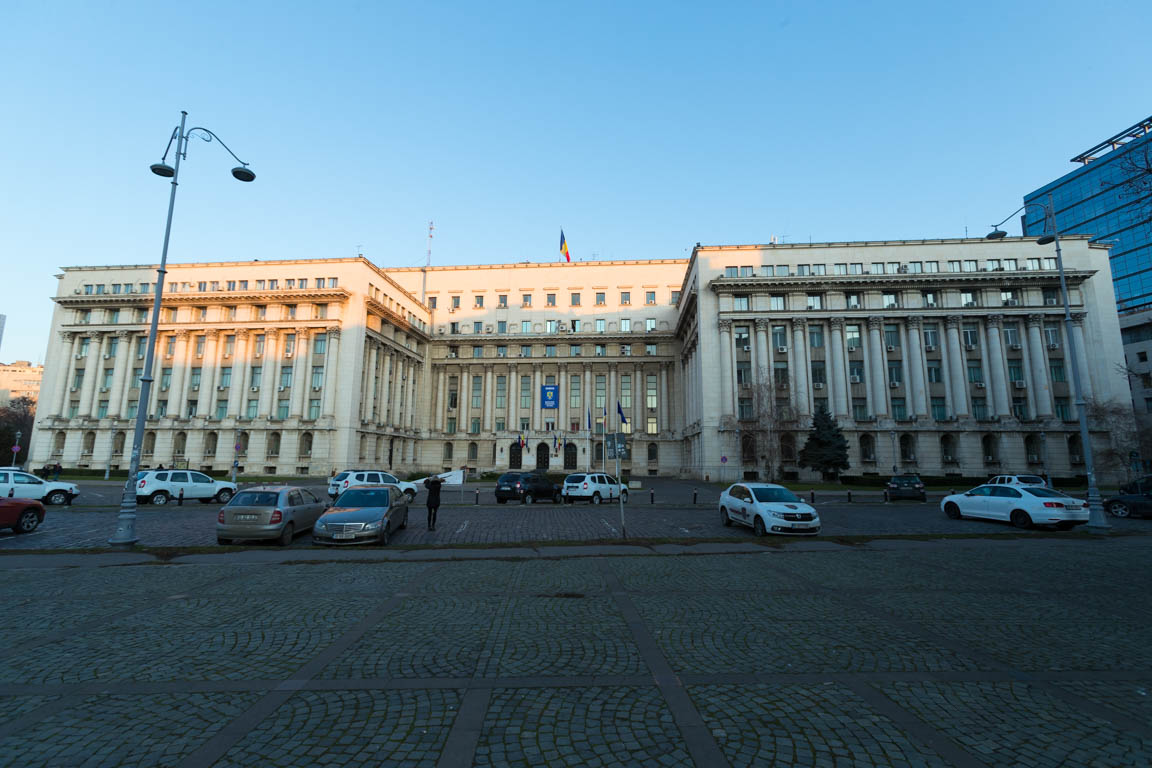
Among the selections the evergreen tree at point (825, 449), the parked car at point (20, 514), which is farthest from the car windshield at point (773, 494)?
the evergreen tree at point (825, 449)

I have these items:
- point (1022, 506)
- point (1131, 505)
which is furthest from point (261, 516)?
point (1131, 505)

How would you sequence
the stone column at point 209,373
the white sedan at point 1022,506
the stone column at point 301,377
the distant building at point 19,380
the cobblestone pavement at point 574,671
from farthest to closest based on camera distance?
the distant building at point 19,380 < the stone column at point 209,373 < the stone column at point 301,377 < the white sedan at point 1022,506 < the cobblestone pavement at point 574,671

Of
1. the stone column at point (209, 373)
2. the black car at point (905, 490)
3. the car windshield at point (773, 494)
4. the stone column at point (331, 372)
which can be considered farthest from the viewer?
the stone column at point (209, 373)

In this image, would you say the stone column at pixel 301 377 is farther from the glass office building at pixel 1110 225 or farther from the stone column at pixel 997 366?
the glass office building at pixel 1110 225

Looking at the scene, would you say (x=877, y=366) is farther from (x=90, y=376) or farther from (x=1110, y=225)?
(x=90, y=376)

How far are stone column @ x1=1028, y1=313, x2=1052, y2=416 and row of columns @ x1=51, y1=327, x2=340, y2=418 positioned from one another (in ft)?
223

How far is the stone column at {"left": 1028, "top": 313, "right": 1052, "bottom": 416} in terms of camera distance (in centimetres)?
4847

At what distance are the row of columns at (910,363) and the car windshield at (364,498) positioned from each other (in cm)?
3909

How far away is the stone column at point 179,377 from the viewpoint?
2226 inches

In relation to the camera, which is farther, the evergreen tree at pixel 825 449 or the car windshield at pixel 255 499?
the evergreen tree at pixel 825 449

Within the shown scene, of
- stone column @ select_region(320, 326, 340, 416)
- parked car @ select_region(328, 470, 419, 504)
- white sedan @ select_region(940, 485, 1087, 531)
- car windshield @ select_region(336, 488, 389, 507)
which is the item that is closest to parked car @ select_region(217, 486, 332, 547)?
car windshield @ select_region(336, 488, 389, 507)

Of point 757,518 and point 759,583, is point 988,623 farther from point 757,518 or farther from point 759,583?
point 757,518

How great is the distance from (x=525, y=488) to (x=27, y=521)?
18.7 metres

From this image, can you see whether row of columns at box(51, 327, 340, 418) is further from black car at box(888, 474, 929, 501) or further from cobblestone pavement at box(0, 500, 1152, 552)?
black car at box(888, 474, 929, 501)
